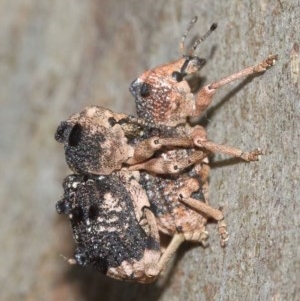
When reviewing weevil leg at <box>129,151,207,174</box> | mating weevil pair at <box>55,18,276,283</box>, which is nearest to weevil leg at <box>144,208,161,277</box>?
mating weevil pair at <box>55,18,276,283</box>

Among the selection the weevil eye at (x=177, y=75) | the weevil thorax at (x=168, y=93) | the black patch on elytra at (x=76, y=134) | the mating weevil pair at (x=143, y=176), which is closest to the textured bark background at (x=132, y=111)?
the mating weevil pair at (x=143, y=176)

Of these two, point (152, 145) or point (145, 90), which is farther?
point (145, 90)

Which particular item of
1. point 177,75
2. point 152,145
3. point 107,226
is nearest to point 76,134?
point 152,145

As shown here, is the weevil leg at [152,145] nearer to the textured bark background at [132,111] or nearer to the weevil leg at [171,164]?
the weevil leg at [171,164]

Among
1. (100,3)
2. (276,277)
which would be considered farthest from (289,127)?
(100,3)

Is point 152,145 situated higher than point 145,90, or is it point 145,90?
point 145,90

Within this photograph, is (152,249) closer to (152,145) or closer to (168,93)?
(152,145)
